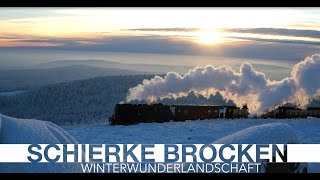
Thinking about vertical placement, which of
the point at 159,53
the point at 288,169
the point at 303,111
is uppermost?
the point at 159,53

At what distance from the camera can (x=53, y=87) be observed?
8.03 m

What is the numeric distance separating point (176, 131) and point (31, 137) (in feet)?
4.33

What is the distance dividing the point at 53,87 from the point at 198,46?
1.39 meters

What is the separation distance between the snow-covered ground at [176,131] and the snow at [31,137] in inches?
7.5

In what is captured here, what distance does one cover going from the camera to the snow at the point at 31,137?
7.78 meters

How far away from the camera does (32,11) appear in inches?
310

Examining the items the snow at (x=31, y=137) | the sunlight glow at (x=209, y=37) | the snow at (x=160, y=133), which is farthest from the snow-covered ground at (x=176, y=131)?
the sunlight glow at (x=209, y=37)

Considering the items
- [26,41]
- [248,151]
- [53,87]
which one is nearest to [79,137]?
[53,87]

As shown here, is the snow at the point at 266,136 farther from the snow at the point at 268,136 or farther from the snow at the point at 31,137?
the snow at the point at 31,137

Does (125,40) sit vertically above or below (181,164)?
above

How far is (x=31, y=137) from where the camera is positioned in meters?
7.83

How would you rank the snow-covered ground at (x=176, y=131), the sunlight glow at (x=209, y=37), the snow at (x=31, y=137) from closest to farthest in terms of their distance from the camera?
the snow at (x=31, y=137) < the snow-covered ground at (x=176, y=131) < the sunlight glow at (x=209, y=37)

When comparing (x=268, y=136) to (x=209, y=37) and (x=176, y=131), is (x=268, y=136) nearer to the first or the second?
(x=176, y=131)
